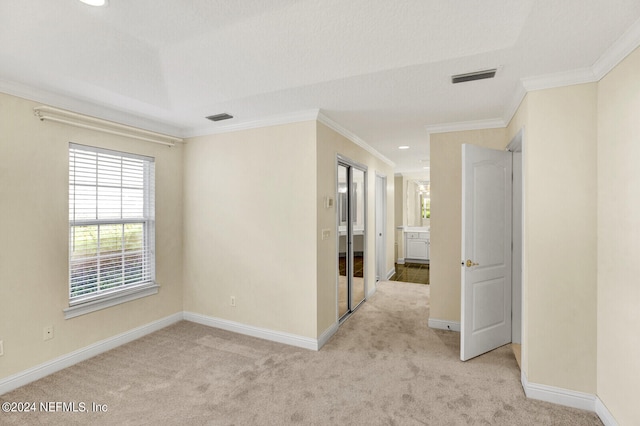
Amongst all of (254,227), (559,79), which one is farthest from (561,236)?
(254,227)

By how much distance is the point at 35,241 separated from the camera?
2545mm

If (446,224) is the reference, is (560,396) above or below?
below

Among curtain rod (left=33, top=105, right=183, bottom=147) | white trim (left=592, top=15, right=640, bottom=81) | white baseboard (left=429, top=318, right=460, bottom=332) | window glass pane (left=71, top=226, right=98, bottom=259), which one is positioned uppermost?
white trim (left=592, top=15, right=640, bottom=81)

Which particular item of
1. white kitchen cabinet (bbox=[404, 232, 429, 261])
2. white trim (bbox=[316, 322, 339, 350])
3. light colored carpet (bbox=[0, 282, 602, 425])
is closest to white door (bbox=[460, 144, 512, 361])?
light colored carpet (bbox=[0, 282, 602, 425])

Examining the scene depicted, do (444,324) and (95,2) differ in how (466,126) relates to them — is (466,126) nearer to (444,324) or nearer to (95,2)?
(444,324)

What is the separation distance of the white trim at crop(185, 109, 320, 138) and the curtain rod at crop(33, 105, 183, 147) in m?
0.32

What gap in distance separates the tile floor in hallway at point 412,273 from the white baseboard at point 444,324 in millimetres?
2297

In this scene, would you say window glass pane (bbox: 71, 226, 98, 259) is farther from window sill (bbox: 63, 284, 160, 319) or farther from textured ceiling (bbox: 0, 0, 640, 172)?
textured ceiling (bbox: 0, 0, 640, 172)

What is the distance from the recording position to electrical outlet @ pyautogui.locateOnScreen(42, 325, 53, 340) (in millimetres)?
2596

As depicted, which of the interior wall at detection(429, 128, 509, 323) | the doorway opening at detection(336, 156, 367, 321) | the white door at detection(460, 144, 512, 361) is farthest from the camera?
the doorway opening at detection(336, 156, 367, 321)

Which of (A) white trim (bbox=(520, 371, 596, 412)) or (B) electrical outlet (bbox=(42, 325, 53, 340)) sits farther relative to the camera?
(B) electrical outlet (bbox=(42, 325, 53, 340))

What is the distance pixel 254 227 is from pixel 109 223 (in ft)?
4.90

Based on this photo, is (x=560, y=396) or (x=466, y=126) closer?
(x=560, y=396)

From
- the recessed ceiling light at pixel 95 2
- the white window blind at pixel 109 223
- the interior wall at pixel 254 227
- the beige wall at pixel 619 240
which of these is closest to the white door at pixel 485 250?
the beige wall at pixel 619 240
